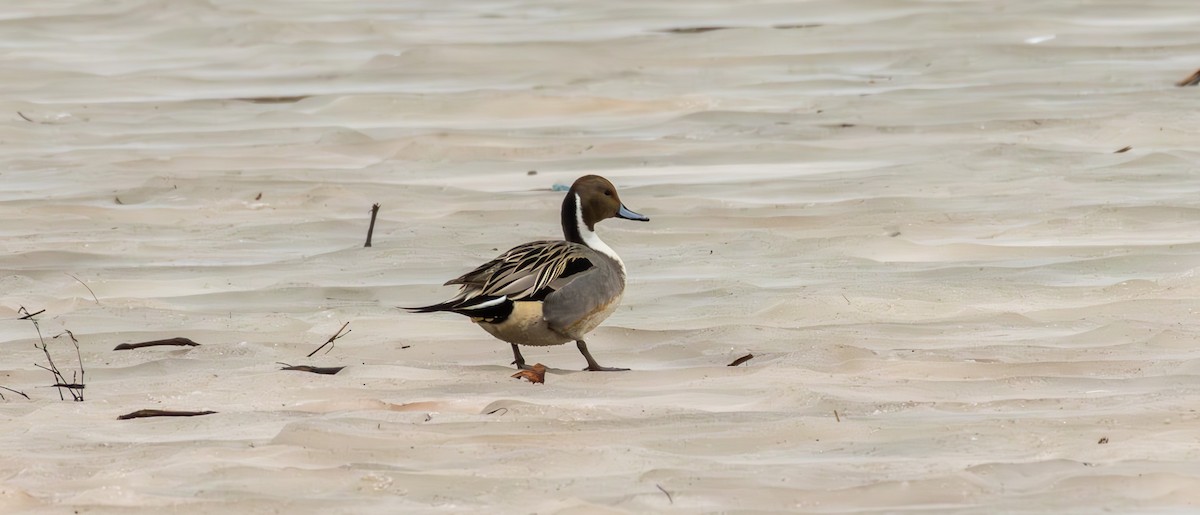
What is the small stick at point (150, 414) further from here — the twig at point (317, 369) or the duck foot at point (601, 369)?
the duck foot at point (601, 369)

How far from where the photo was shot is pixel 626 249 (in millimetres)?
7883

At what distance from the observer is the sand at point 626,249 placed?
4578 millimetres

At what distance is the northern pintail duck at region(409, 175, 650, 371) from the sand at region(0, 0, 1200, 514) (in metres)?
0.19

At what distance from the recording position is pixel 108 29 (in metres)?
13.3

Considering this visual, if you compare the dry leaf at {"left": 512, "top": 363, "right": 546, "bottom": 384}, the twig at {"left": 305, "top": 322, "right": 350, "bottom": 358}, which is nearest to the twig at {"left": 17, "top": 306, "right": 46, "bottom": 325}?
the twig at {"left": 305, "top": 322, "right": 350, "bottom": 358}

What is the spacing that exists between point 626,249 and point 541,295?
6.49 ft

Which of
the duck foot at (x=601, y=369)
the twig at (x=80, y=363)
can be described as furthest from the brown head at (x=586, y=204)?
the twig at (x=80, y=363)

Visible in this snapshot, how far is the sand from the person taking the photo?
4.58m

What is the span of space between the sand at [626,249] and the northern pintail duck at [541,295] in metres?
0.19

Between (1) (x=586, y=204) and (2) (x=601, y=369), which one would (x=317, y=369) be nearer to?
(2) (x=601, y=369)

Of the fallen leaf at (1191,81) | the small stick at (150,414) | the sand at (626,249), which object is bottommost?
the fallen leaf at (1191,81)

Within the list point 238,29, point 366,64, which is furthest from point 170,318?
point 238,29

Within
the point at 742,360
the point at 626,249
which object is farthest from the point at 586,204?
the point at 626,249

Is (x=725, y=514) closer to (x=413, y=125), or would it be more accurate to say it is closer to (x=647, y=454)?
(x=647, y=454)
